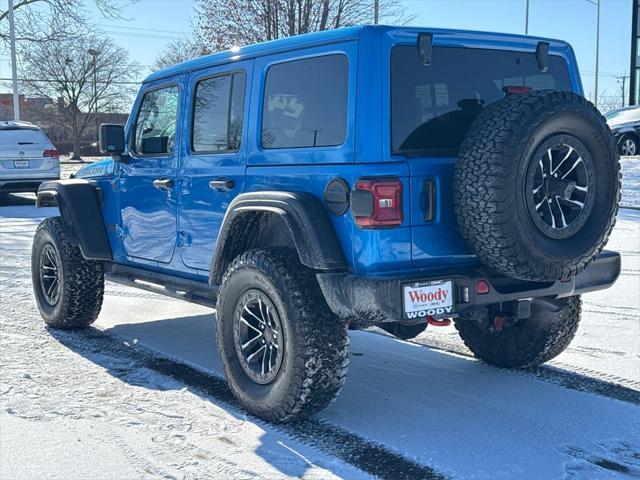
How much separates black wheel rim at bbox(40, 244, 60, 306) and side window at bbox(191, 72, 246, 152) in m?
1.87

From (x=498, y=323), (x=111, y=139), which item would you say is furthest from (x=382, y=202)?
(x=111, y=139)

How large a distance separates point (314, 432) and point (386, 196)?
4.03 feet

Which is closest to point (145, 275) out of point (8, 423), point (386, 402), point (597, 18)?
point (8, 423)

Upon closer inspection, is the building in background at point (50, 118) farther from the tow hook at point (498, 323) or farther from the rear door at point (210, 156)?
the tow hook at point (498, 323)

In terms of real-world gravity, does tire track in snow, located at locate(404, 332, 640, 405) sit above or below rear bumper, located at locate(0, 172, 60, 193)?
below

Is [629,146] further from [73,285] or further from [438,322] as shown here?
[438,322]

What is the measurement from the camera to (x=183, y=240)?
4.84 metres

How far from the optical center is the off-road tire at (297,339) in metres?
3.69

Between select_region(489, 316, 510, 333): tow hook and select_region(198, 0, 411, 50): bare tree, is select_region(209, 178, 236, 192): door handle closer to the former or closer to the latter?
select_region(489, 316, 510, 333): tow hook

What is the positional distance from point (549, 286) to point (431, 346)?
1729 millimetres

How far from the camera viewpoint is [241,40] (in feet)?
77.9

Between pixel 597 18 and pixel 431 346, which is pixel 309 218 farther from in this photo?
pixel 597 18

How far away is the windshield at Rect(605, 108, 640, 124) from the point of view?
1908 cm

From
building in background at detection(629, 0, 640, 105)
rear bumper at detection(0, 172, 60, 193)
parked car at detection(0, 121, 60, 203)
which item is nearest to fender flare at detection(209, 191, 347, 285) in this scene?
parked car at detection(0, 121, 60, 203)
